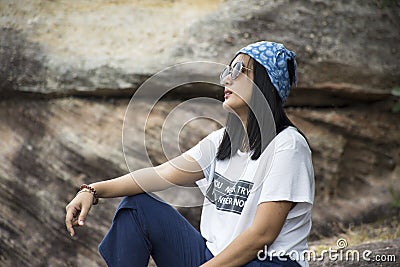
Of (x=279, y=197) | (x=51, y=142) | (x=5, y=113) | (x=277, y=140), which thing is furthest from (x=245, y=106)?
(x=5, y=113)

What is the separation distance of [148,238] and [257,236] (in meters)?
0.50

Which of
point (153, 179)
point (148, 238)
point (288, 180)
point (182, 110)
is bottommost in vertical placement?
point (182, 110)


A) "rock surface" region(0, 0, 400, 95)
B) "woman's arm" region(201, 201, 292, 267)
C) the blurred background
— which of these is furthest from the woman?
"rock surface" region(0, 0, 400, 95)

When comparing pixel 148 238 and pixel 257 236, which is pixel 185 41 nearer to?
pixel 148 238

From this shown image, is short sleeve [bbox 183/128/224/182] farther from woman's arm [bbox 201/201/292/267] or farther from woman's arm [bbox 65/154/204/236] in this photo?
woman's arm [bbox 201/201/292/267]

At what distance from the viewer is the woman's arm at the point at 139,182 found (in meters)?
2.67

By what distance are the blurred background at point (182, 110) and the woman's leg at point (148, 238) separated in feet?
5.68

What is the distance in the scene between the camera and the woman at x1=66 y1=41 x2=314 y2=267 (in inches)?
91.1

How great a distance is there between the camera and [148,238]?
2.58 metres

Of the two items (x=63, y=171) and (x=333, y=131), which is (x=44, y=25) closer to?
(x=63, y=171)

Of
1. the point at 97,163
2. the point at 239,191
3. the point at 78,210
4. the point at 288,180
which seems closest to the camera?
the point at 288,180

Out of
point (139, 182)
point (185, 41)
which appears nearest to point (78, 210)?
point (139, 182)

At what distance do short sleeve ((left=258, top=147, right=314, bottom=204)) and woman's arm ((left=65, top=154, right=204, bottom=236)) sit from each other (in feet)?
1.65

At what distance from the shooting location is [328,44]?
446cm
